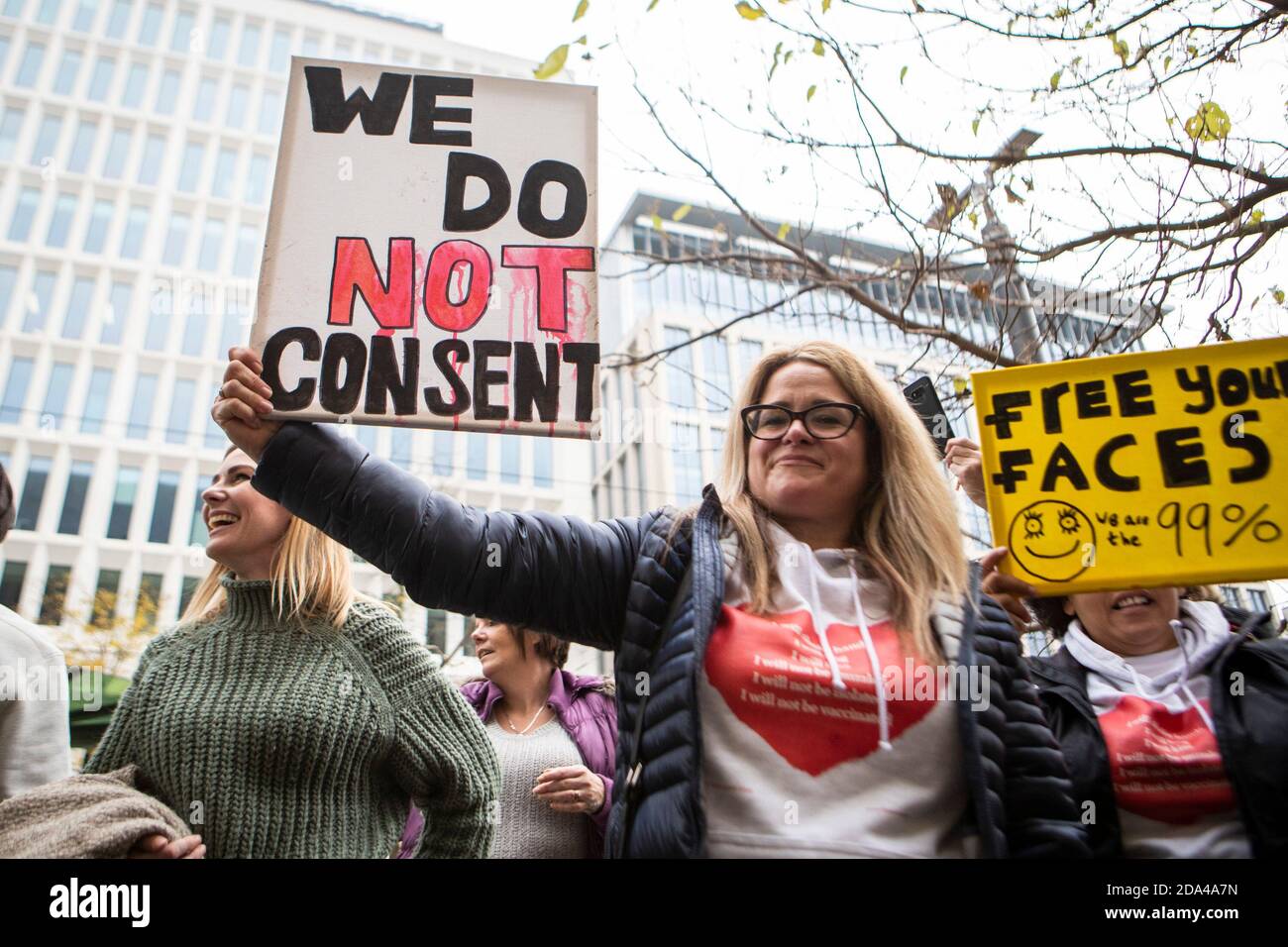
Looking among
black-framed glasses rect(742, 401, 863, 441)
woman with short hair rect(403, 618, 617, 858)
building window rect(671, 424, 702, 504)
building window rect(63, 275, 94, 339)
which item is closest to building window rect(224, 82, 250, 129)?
building window rect(63, 275, 94, 339)

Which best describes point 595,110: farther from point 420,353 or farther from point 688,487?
point 688,487

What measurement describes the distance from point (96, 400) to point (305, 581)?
35.0 m

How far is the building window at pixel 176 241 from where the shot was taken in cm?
3469

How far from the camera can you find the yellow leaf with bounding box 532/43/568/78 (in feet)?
11.0

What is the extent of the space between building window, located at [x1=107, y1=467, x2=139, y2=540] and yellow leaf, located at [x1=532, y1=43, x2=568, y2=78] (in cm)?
3240

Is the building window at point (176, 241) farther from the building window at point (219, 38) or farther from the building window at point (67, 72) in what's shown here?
the building window at point (219, 38)

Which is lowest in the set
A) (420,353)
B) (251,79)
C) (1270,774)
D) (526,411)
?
(1270,774)

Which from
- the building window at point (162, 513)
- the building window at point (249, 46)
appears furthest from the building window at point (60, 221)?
the building window at point (162, 513)

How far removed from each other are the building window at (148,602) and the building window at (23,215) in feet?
44.0

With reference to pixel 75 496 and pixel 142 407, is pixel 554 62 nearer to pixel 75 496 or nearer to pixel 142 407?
pixel 75 496

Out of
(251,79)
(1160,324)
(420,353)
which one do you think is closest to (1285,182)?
(1160,324)

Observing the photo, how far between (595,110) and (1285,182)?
9.30ft
